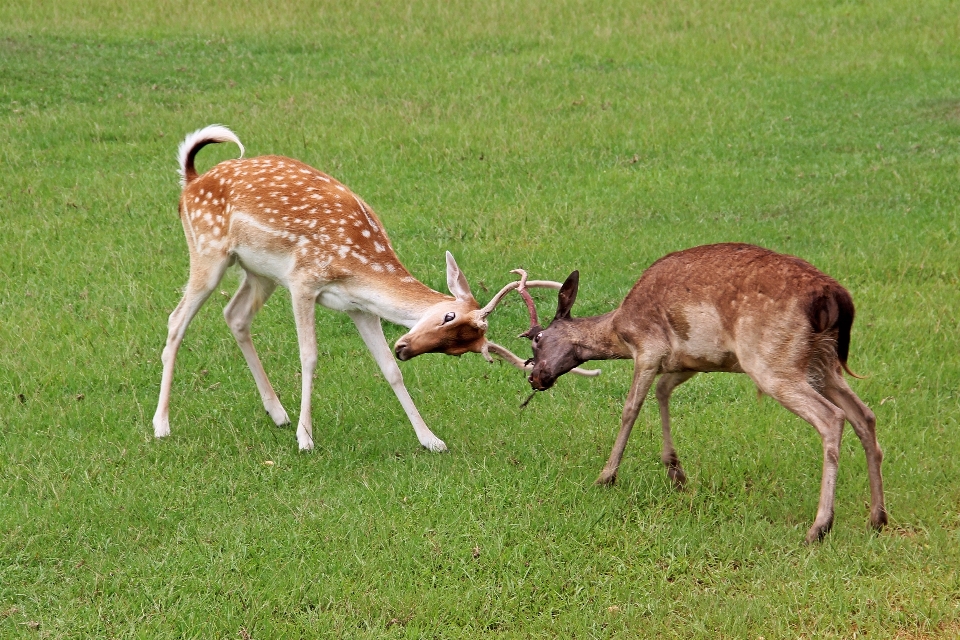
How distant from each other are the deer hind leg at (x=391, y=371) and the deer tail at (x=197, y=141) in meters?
1.38

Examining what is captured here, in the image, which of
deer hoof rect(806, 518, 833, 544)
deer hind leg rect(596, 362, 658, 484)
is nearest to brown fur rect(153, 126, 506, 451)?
deer hind leg rect(596, 362, 658, 484)

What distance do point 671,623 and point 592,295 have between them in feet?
13.8

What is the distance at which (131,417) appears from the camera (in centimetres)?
728

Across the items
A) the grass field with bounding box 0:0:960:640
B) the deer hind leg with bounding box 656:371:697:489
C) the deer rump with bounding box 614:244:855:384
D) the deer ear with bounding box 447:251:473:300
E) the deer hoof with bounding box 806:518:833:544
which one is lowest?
the grass field with bounding box 0:0:960:640

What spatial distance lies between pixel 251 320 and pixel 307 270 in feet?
2.61

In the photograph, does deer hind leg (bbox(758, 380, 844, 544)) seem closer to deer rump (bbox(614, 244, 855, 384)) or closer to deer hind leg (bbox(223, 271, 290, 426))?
deer rump (bbox(614, 244, 855, 384))

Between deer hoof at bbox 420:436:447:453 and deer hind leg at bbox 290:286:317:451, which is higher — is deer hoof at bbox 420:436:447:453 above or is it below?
below

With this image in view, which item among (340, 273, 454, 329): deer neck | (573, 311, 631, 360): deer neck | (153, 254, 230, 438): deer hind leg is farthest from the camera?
(153, 254, 230, 438): deer hind leg

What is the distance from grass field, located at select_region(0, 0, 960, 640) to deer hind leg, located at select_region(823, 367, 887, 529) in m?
0.17

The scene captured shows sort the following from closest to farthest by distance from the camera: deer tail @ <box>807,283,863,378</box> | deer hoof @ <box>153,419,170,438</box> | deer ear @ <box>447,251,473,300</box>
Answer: deer tail @ <box>807,283,863,378</box> < deer ear @ <box>447,251,473,300</box> < deer hoof @ <box>153,419,170,438</box>

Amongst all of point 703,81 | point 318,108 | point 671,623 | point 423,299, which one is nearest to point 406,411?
point 423,299

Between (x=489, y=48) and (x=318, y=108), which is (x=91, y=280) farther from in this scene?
(x=489, y=48)

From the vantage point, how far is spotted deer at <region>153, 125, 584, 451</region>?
266 inches

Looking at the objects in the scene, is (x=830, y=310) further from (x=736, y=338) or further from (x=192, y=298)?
(x=192, y=298)
